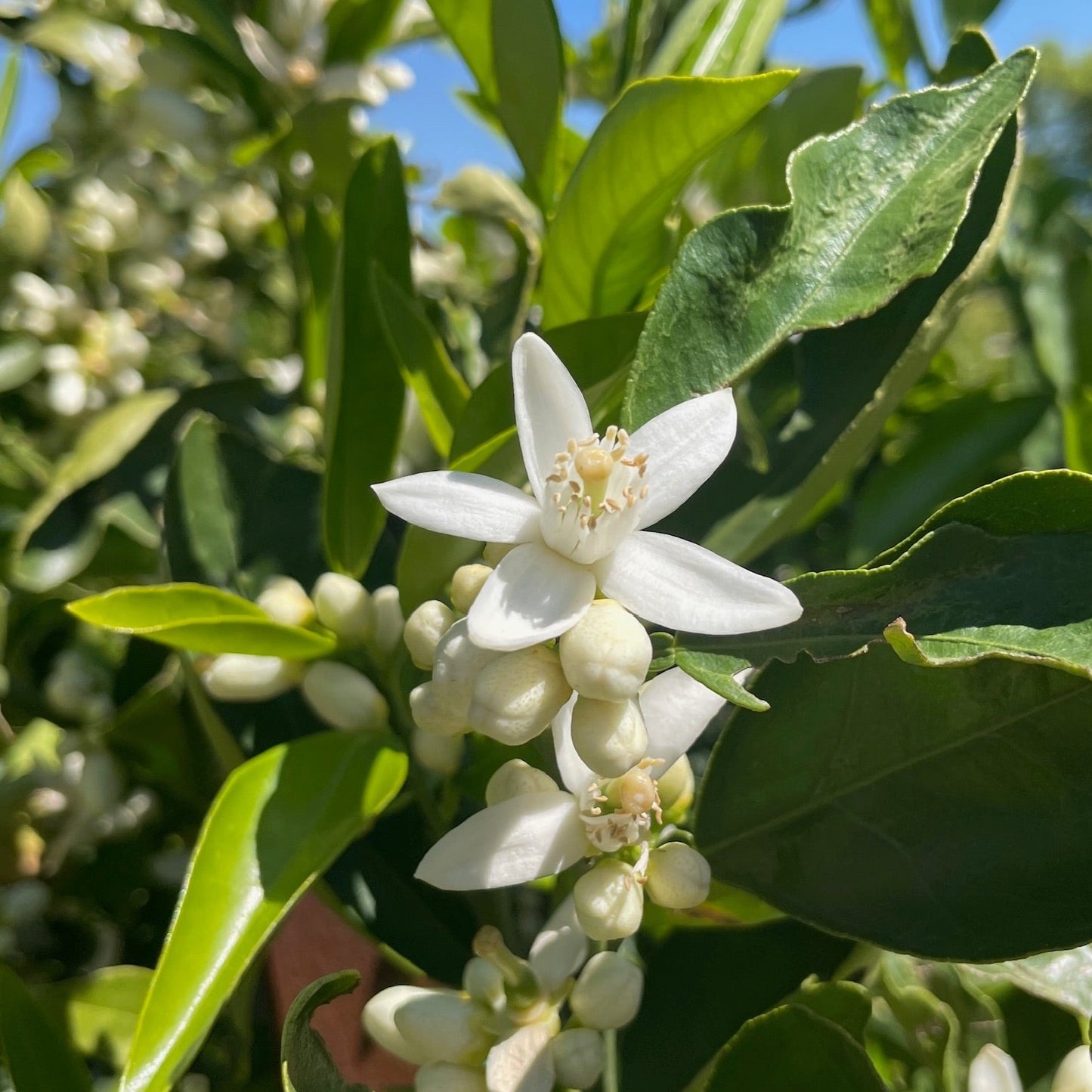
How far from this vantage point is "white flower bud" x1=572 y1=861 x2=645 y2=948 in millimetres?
464

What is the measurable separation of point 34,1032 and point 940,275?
71 cm

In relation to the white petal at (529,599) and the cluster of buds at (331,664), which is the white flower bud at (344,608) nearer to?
the cluster of buds at (331,664)

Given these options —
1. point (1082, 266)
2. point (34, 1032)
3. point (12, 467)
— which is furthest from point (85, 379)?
point (1082, 266)

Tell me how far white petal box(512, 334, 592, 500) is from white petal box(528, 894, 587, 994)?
0.77 ft

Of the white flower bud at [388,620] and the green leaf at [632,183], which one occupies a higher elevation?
the green leaf at [632,183]

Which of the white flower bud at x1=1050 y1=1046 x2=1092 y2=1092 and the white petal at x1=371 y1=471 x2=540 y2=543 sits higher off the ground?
the white petal at x1=371 y1=471 x2=540 y2=543

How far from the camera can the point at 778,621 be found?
403 millimetres

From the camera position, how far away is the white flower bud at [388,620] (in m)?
0.61

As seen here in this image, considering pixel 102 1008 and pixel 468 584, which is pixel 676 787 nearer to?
pixel 468 584

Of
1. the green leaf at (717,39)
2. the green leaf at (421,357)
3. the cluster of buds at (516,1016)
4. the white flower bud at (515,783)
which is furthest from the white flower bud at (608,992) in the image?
the green leaf at (717,39)

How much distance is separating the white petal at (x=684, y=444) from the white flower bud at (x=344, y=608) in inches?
8.1

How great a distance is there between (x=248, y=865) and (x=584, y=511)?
254mm

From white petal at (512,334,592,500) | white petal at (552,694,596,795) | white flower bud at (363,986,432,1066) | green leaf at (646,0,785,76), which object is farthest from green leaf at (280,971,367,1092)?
green leaf at (646,0,785,76)

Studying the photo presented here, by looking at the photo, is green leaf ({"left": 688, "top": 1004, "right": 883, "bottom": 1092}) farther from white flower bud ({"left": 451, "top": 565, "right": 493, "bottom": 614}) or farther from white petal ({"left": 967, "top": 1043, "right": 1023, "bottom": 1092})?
white flower bud ({"left": 451, "top": 565, "right": 493, "bottom": 614})
